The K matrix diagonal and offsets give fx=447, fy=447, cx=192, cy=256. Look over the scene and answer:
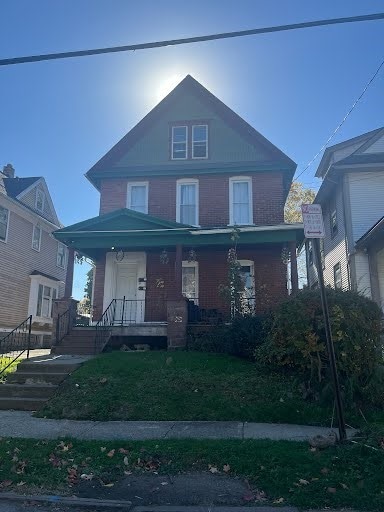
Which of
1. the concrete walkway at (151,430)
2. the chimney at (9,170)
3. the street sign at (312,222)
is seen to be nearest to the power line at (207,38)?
the street sign at (312,222)

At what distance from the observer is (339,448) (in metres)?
5.73

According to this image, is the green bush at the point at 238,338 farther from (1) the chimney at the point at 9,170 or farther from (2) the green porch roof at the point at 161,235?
(1) the chimney at the point at 9,170

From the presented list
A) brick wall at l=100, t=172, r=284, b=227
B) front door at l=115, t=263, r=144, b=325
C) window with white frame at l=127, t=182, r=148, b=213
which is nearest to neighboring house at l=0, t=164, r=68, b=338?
brick wall at l=100, t=172, r=284, b=227

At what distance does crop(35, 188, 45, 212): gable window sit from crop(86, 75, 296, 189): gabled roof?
7.50m

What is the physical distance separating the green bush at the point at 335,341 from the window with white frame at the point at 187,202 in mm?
8884

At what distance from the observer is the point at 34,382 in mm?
9930

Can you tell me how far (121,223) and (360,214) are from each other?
8.50m

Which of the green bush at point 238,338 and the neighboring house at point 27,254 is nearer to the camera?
the green bush at point 238,338

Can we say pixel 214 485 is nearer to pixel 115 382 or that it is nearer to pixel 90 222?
pixel 115 382

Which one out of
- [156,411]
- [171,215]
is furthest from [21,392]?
[171,215]

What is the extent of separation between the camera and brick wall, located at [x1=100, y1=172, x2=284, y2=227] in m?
16.9

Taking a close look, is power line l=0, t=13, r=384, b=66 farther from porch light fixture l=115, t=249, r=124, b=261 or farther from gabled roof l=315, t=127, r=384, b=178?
gabled roof l=315, t=127, r=384, b=178

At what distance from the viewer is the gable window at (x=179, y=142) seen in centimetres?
1850

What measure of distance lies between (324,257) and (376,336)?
12423 millimetres
